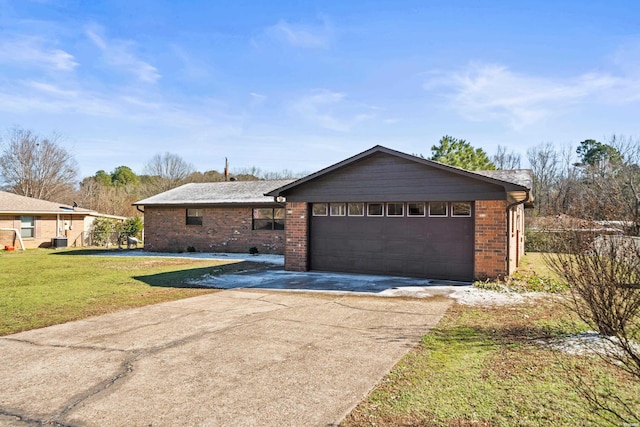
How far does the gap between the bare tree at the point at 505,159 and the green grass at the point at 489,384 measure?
41.5 meters

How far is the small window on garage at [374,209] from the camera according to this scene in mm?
12055

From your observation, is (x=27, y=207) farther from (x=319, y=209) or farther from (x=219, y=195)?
(x=319, y=209)

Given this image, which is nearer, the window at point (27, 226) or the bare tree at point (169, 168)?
the window at point (27, 226)

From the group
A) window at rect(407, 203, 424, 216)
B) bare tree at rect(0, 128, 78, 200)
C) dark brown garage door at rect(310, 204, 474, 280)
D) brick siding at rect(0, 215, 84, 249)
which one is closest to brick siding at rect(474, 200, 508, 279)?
dark brown garage door at rect(310, 204, 474, 280)

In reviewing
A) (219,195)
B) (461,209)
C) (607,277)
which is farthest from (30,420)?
(219,195)

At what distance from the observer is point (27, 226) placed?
80.6ft

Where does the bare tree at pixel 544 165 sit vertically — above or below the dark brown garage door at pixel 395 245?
above

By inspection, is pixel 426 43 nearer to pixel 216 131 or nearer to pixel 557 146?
pixel 216 131

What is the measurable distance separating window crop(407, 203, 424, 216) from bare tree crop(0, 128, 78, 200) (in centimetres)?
3821

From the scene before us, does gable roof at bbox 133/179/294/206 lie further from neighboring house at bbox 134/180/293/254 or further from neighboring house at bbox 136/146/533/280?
neighboring house at bbox 136/146/533/280

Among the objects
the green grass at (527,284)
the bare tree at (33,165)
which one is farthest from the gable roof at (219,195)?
the bare tree at (33,165)

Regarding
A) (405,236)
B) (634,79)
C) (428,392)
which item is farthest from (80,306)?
(634,79)

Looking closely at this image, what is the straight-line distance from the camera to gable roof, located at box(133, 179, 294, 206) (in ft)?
66.1

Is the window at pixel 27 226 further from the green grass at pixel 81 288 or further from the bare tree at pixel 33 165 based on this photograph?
the bare tree at pixel 33 165
